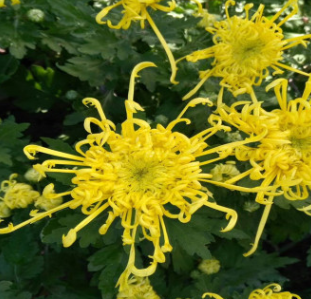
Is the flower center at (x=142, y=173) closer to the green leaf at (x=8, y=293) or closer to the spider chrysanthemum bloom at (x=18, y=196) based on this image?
the spider chrysanthemum bloom at (x=18, y=196)

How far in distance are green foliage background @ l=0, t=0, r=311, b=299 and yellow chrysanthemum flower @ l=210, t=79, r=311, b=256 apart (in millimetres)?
327

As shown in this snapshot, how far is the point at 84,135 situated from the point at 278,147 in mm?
1448

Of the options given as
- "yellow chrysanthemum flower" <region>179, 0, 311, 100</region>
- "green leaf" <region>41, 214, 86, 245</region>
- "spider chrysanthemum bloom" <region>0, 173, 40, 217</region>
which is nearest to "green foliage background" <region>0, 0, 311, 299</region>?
"green leaf" <region>41, 214, 86, 245</region>

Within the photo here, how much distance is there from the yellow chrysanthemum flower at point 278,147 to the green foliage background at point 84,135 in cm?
33

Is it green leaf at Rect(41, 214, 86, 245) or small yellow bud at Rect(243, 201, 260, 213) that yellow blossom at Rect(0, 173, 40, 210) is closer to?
green leaf at Rect(41, 214, 86, 245)

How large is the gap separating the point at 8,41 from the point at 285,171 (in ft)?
5.21

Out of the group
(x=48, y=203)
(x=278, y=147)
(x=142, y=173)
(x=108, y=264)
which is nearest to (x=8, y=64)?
(x=48, y=203)

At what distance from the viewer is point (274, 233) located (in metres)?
2.75

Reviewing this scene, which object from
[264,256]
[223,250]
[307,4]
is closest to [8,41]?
[223,250]

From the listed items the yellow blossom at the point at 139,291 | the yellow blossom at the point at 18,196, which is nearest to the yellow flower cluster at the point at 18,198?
the yellow blossom at the point at 18,196

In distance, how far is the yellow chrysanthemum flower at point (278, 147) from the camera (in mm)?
1510

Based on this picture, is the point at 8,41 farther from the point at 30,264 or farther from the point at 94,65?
the point at 30,264

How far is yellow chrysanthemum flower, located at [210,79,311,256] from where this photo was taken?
1510mm

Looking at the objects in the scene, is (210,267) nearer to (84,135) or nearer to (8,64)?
(84,135)
